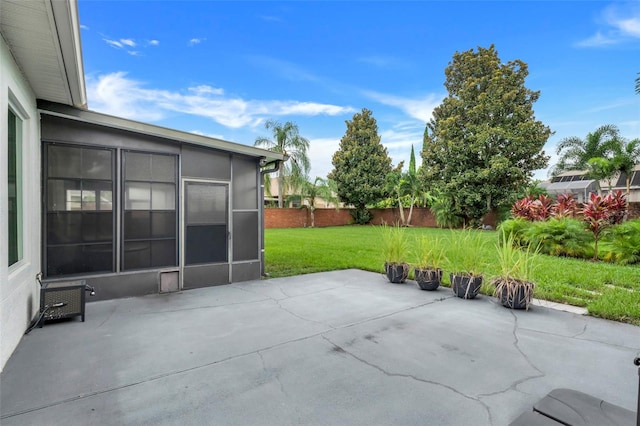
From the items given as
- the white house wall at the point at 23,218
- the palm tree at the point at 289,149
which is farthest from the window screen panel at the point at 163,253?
the palm tree at the point at 289,149

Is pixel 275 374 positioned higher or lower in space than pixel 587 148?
lower

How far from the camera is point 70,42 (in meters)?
2.63

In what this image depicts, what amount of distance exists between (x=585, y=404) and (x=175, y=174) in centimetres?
578

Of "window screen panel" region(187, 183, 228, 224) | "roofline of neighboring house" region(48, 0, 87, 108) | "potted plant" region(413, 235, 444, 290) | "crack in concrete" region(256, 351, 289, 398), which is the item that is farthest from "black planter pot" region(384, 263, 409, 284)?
"roofline of neighboring house" region(48, 0, 87, 108)

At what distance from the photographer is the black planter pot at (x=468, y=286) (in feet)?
15.9

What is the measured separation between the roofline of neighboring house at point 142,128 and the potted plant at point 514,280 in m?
4.29

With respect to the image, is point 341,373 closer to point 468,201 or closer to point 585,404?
point 585,404

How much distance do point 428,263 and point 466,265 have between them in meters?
0.65

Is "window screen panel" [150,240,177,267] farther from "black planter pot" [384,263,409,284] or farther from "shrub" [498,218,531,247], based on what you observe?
"shrub" [498,218,531,247]

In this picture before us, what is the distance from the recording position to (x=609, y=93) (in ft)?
36.5

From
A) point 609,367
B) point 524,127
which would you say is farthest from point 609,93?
point 609,367

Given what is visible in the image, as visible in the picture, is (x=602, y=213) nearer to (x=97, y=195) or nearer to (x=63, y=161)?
(x=97, y=195)

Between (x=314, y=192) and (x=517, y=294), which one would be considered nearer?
(x=517, y=294)

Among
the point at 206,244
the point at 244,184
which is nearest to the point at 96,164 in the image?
→ the point at 206,244
